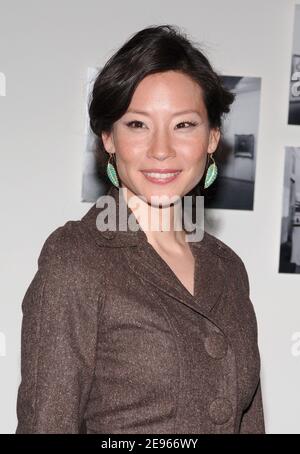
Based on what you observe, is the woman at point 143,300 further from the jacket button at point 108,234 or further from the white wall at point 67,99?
the white wall at point 67,99

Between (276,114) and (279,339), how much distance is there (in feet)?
1.89

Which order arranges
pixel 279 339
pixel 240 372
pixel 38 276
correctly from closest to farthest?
pixel 38 276 < pixel 240 372 < pixel 279 339

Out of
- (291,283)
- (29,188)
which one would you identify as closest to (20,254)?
(29,188)

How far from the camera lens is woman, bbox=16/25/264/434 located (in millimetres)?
1067

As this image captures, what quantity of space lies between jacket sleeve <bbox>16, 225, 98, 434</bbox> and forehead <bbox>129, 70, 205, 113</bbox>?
0.28 metres

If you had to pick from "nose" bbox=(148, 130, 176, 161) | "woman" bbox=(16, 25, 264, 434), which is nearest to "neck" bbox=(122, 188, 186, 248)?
"woman" bbox=(16, 25, 264, 434)

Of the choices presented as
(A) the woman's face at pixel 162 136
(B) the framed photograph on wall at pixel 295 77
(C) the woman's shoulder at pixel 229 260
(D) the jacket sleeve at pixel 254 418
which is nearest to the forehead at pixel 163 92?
(A) the woman's face at pixel 162 136

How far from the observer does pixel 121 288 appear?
1123 millimetres

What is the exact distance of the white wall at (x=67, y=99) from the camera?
5.79 feet

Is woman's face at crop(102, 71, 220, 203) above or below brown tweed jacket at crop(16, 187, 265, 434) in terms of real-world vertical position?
above

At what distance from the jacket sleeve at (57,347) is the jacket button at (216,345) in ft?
0.60

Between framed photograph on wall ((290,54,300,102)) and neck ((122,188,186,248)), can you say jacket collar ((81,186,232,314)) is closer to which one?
neck ((122,188,186,248))

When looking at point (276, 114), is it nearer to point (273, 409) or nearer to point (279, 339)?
point (279, 339)

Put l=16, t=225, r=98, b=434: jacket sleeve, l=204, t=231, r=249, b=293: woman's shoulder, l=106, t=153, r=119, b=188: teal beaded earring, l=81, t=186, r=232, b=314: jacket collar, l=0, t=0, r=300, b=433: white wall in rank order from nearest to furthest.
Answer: l=16, t=225, r=98, b=434: jacket sleeve
l=81, t=186, r=232, b=314: jacket collar
l=106, t=153, r=119, b=188: teal beaded earring
l=204, t=231, r=249, b=293: woman's shoulder
l=0, t=0, r=300, b=433: white wall
